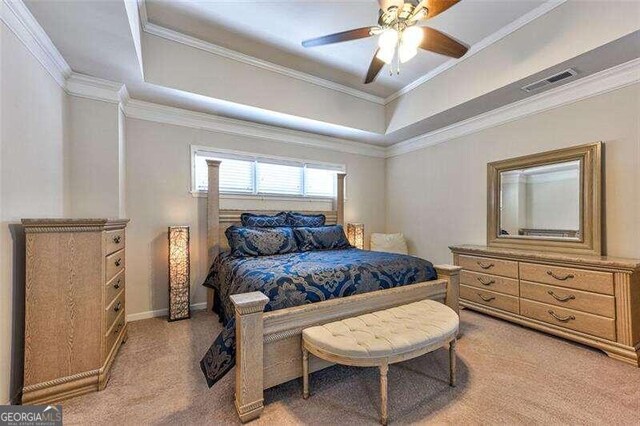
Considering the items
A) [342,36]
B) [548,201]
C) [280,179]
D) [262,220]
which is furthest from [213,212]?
[548,201]

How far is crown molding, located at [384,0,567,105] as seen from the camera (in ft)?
7.91

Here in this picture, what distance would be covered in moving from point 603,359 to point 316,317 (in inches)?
95.7

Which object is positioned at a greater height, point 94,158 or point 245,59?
point 245,59

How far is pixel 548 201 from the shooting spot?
299 centimetres

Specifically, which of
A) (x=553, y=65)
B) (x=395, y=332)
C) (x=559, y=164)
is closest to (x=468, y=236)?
(x=559, y=164)

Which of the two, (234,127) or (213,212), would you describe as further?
(234,127)

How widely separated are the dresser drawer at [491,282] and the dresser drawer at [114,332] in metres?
3.65

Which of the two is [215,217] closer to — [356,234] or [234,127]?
[234,127]

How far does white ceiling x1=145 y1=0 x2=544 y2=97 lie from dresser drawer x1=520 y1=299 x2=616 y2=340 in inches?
111

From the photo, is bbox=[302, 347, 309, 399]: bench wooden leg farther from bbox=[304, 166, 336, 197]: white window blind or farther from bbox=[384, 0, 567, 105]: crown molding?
bbox=[384, 0, 567, 105]: crown molding

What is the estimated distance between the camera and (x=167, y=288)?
3273 mm

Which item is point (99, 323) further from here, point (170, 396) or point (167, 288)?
point (167, 288)

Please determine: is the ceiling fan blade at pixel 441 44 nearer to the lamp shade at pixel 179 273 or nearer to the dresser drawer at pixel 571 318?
the dresser drawer at pixel 571 318

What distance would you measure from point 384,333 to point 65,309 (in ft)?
6.78
